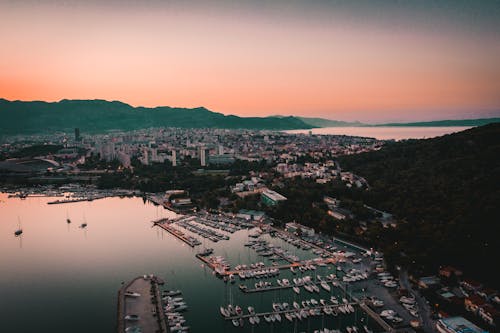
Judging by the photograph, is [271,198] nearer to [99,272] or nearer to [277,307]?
[99,272]

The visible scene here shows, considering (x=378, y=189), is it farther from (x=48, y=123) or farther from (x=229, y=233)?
(x=48, y=123)

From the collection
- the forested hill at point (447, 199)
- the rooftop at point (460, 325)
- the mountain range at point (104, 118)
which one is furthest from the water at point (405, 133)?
the rooftop at point (460, 325)

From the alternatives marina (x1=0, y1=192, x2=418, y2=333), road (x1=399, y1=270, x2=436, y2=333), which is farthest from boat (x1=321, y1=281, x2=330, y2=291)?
road (x1=399, y1=270, x2=436, y2=333)

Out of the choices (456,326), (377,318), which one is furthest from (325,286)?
(456,326)

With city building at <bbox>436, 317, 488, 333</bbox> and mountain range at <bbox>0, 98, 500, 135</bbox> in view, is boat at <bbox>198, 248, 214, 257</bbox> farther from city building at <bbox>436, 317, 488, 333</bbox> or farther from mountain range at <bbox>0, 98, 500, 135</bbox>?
mountain range at <bbox>0, 98, 500, 135</bbox>

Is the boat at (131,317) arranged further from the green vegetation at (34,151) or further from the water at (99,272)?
the green vegetation at (34,151)

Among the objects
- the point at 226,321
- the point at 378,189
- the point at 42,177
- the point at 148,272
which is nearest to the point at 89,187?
the point at 42,177
